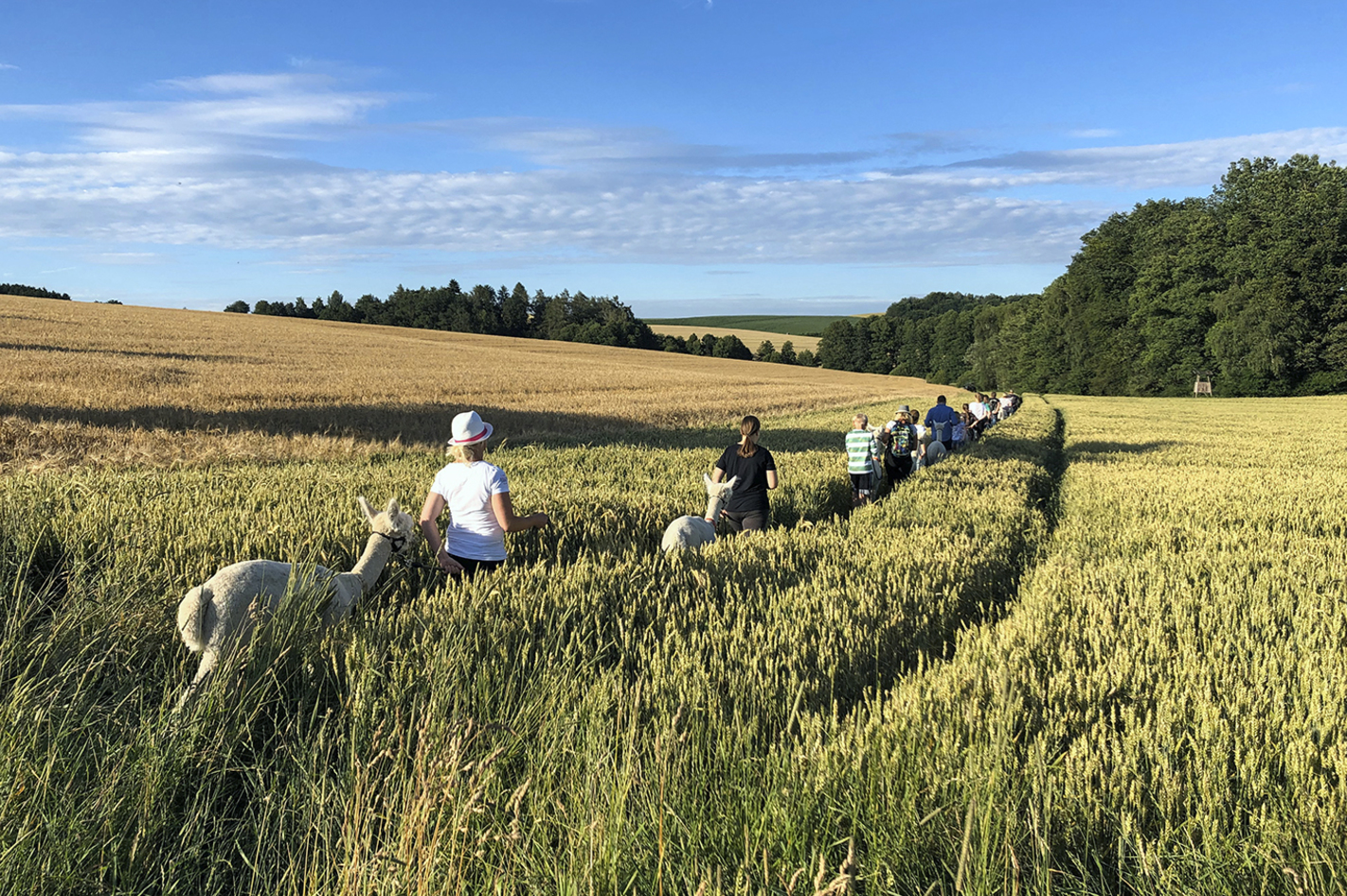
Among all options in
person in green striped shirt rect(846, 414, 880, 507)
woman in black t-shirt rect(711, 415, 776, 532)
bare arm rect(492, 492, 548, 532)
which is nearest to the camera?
bare arm rect(492, 492, 548, 532)

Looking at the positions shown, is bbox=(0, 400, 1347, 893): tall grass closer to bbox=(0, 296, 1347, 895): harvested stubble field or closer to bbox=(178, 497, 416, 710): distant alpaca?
bbox=(0, 296, 1347, 895): harvested stubble field

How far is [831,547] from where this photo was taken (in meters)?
6.43

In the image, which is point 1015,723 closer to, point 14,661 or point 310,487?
point 14,661

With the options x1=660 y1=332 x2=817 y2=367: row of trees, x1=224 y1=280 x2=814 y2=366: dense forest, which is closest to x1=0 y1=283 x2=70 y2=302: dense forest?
x1=224 y1=280 x2=814 y2=366: dense forest

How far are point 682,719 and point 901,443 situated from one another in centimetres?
1048

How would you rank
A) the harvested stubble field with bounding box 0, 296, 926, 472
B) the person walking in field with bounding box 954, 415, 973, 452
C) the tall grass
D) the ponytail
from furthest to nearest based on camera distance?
the person walking in field with bounding box 954, 415, 973, 452, the harvested stubble field with bounding box 0, 296, 926, 472, the ponytail, the tall grass

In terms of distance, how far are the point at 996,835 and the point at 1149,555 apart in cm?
537

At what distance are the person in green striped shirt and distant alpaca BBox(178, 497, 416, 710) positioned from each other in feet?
23.3

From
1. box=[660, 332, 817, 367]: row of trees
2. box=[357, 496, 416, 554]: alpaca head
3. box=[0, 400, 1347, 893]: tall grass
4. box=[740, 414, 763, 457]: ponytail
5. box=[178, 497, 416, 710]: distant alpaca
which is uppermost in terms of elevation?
box=[660, 332, 817, 367]: row of trees

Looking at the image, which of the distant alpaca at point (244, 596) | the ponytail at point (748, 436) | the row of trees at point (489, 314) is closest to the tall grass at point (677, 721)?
the distant alpaca at point (244, 596)

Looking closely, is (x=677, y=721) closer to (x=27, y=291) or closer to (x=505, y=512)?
(x=505, y=512)

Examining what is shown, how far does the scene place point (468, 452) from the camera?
17.6 feet

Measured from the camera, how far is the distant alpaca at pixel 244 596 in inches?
143

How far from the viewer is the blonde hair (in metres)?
5.35
